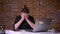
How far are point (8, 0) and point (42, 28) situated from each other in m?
2.33

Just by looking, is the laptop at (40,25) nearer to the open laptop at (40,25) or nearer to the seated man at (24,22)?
the open laptop at (40,25)

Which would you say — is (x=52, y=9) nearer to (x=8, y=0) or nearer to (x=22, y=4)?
(x=22, y=4)

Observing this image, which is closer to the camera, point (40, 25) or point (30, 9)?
point (40, 25)

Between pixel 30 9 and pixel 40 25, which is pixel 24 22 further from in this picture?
pixel 30 9

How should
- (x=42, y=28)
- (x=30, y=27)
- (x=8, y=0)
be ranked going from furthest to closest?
(x=8, y=0) → (x=30, y=27) → (x=42, y=28)

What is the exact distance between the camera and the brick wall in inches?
187

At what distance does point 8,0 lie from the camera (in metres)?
4.78

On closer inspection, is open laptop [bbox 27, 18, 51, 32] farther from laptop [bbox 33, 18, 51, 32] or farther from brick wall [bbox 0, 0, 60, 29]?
brick wall [bbox 0, 0, 60, 29]

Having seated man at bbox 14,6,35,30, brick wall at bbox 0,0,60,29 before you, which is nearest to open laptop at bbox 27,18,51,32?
seated man at bbox 14,6,35,30

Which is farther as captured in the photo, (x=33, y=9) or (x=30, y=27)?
(x=33, y=9)

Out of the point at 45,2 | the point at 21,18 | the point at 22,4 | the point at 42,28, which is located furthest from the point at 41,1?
the point at 42,28

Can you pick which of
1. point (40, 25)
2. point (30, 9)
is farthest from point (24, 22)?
point (30, 9)

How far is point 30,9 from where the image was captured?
486 cm

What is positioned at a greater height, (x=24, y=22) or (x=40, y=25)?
(x=40, y=25)
